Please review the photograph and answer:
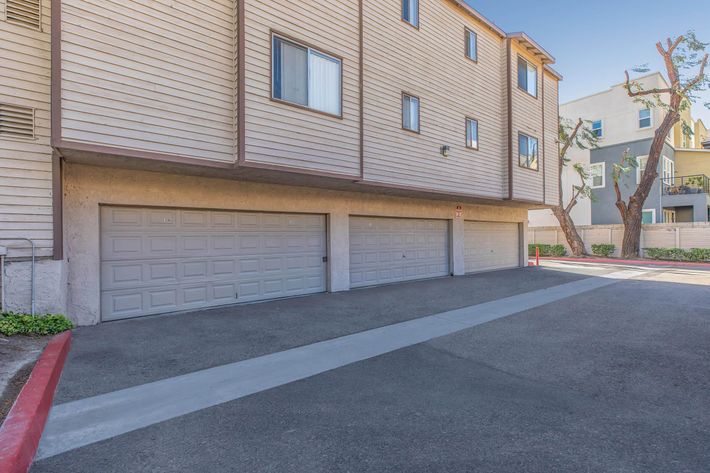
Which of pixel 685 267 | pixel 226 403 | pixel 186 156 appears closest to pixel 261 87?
pixel 186 156

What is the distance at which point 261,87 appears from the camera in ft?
24.3

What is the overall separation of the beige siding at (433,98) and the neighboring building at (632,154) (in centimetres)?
1394

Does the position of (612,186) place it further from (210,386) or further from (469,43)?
(210,386)

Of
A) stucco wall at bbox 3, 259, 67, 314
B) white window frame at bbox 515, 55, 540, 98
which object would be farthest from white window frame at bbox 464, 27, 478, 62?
stucco wall at bbox 3, 259, 67, 314

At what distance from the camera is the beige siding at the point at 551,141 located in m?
16.0

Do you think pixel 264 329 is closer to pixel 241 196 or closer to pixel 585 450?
pixel 241 196

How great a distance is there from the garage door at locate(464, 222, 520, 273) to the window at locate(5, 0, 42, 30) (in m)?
13.0

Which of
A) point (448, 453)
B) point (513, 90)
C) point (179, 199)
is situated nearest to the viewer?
point (448, 453)

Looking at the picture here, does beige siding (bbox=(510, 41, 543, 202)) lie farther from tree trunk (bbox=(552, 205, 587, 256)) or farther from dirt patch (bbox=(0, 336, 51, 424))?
dirt patch (bbox=(0, 336, 51, 424))

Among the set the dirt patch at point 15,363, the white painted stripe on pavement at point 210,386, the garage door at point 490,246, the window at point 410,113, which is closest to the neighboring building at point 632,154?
the garage door at point 490,246

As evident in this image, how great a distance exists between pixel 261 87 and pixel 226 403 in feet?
18.8

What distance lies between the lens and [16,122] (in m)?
5.97

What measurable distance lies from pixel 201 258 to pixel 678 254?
877 inches

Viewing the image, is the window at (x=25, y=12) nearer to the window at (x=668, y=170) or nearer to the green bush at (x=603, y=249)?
the green bush at (x=603, y=249)
